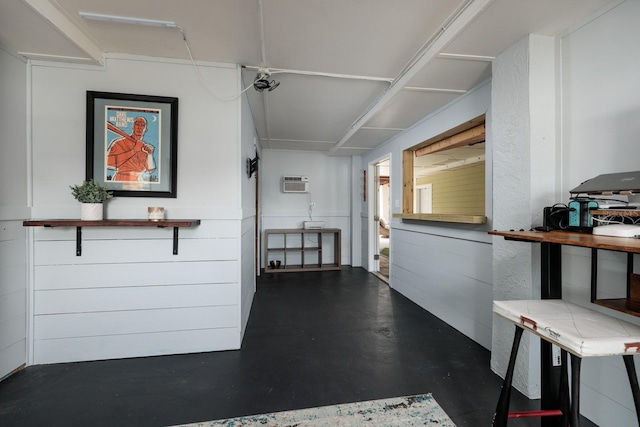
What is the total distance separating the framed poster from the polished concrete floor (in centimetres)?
135

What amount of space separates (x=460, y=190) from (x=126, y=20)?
7.12 metres

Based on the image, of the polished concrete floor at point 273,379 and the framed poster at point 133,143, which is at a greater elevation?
the framed poster at point 133,143

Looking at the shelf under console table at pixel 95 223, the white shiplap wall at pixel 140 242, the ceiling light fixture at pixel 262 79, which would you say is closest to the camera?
the shelf under console table at pixel 95 223

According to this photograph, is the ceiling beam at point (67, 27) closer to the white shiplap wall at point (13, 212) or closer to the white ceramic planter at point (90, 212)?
the white shiplap wall at point (13, 212)

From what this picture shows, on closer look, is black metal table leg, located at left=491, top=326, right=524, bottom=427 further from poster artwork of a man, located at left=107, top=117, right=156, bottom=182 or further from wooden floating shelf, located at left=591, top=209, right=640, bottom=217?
poster artwork of a man, located at left=107, top=117, right=156, bottom=182

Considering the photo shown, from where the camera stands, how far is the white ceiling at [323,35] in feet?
5.25

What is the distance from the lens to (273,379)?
1928 millimetres

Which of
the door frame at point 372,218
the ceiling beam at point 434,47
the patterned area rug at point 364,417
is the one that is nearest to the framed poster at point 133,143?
the patterned area rug at point 364,417

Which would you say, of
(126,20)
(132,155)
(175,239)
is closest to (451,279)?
(175,239)

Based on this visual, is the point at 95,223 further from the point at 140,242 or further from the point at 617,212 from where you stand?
the point at 617,212

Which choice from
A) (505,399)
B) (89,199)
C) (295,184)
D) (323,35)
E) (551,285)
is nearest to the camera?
(505,399)

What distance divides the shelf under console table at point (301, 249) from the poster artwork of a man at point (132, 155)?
3066 mm

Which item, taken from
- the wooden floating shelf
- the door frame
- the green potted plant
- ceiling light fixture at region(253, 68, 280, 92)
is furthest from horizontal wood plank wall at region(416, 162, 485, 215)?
the green potted plant

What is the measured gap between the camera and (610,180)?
1.36 meters
